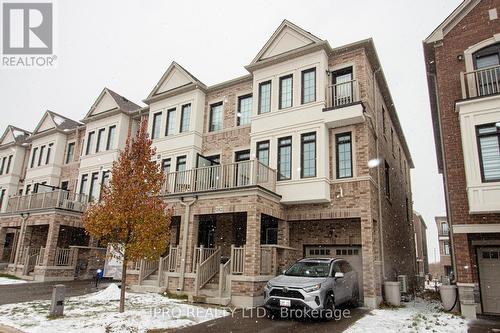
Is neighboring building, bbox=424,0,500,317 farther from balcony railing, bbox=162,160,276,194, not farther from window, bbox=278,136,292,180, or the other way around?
balcony railing, bbox=162,160,276,194

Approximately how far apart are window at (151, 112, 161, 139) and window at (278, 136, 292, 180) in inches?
321

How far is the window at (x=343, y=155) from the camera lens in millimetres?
13828

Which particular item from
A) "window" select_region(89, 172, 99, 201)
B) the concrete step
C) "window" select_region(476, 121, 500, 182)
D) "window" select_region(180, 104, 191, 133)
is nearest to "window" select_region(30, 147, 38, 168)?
"window" select_region(89, 172, 99, 201)

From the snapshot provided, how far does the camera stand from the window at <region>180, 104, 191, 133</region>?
61.2ft

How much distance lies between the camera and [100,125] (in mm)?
23062

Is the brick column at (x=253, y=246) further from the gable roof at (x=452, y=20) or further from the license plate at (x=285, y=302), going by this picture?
the gable roof at (x=452, y=20)

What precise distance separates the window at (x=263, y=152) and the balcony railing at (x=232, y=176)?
1.12 m

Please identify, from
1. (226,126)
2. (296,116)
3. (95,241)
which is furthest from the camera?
(95,241)

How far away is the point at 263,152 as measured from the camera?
1548 centimetres

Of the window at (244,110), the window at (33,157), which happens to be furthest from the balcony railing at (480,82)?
the window at (33,157)

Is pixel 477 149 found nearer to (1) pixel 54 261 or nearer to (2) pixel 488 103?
(2) pixel 488 103

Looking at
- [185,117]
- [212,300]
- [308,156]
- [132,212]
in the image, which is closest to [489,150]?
[308,156]

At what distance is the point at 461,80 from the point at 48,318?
14545mm

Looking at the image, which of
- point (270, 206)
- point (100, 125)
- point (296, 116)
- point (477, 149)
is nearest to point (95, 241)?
point (100, 125)
